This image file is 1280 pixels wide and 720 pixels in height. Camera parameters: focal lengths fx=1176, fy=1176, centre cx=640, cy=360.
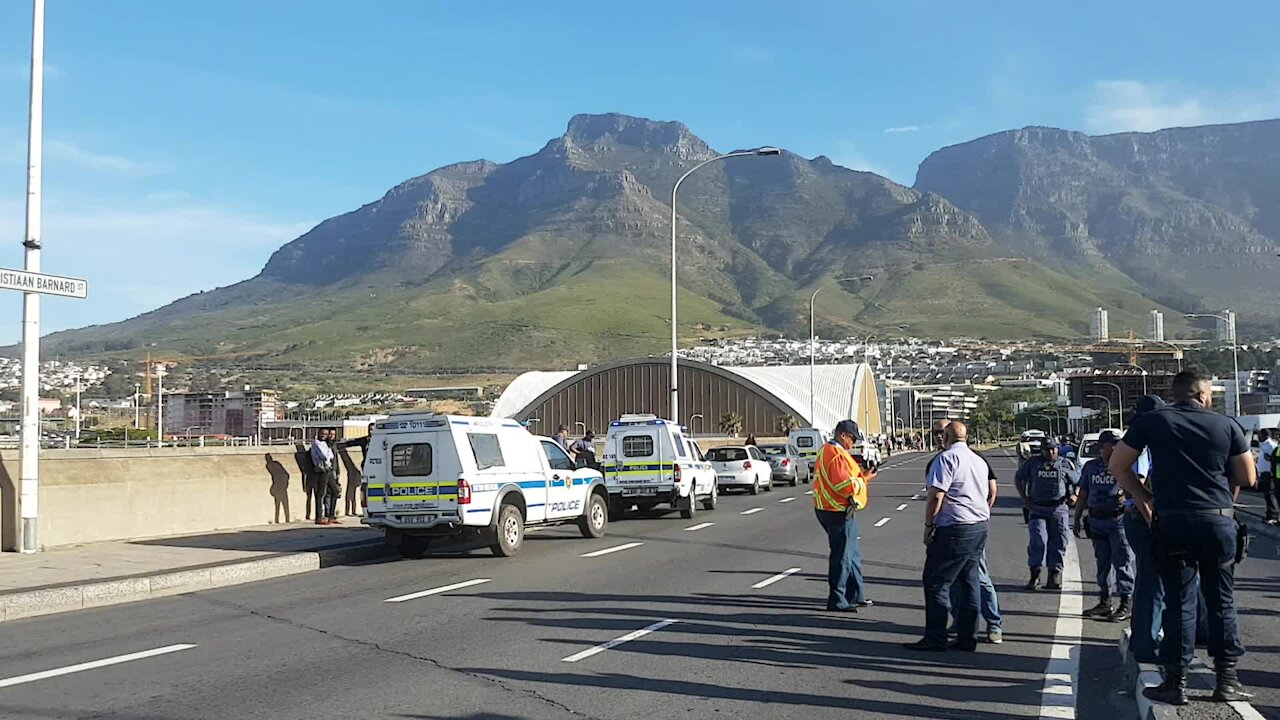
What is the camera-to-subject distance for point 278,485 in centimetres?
2195

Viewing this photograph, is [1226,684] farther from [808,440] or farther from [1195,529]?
[808,440]

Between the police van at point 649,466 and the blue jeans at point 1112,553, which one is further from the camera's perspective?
the police van at point 649,466

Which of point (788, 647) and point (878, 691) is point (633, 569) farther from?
point (878, 691)

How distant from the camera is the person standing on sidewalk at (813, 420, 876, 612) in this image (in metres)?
11.6

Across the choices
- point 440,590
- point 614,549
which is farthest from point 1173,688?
point 614,549

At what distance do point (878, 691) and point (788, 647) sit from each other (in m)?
1.68

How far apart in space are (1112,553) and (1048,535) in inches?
71.8

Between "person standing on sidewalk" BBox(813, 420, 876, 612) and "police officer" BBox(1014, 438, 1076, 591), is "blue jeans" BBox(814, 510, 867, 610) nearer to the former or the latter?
"person standing on sidewalk" BBox(813, 420, 876, 612)

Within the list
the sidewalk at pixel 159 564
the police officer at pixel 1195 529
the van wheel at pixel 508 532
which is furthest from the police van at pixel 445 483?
the police officer at pixel 1195 529

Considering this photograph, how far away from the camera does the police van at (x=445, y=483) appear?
664 inches

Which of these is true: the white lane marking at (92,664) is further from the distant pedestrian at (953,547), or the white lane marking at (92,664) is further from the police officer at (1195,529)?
the police officer at (1195,529)

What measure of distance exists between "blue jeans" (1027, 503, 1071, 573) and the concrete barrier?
13218mm

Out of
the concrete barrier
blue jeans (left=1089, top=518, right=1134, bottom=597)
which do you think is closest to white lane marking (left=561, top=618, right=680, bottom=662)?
blue jeans (left=1089, top=518, right=1134, bottom=597)

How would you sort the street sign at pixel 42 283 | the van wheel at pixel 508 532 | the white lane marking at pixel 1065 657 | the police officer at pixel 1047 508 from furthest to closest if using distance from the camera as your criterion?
the van wheel at pixel 508 532
the street sign at pixel 42 283
the police officer at pixel 1047 508
the white lane marking at pixel 1065 657
